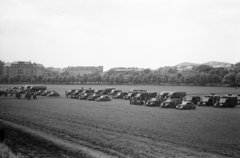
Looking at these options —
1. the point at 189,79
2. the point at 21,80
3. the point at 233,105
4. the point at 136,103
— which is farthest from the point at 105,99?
the point at 21,80

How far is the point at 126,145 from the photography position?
16188 millimetres

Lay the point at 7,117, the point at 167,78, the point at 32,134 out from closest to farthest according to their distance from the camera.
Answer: the point at 32,134 < the point at 7,117 < the point at 167,78

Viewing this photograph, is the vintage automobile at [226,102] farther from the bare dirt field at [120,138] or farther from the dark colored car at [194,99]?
the bare dirt field at [120,138]

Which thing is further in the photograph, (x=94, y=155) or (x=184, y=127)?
(x=184, y=127)

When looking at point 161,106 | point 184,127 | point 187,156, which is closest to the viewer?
point 187,156

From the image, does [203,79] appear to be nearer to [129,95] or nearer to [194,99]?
[129,95]

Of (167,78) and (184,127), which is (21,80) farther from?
(184,127)

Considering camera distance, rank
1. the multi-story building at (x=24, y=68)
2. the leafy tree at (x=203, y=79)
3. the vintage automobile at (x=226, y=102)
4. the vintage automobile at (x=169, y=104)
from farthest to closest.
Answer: the multi-story building at (x=24, y=68) → the leafy tree at (x=203, y=79) → the vintage automobile at (x=226, y=102) → the vintage automobile at (x=169, y=104)

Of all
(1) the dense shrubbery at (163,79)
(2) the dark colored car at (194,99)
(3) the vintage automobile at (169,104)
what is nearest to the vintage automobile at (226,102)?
(2) the dark colored car at (194,99)

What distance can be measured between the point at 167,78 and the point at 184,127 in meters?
132

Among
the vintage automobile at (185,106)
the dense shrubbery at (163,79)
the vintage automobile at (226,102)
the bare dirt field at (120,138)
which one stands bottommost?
the bare dirt field at (120,138)

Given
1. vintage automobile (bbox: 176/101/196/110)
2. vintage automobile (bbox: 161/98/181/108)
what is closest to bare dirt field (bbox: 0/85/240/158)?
vintage automobile (bbox: 176/101/196/110)

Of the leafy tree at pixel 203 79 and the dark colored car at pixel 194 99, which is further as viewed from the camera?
the leafy tree at pixel 203 79

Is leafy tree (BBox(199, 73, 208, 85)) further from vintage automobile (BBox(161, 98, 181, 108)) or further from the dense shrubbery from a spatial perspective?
vintage automobile (BBox(161, 98, 181, 108))
